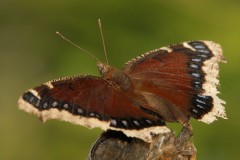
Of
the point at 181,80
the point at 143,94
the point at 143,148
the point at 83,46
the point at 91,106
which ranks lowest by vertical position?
the point at 143,148

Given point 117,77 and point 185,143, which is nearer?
point 185,143

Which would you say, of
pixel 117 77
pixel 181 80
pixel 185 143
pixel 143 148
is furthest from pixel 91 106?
pixel 181 80

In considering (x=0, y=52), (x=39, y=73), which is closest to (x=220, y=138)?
(x=39, y=73)

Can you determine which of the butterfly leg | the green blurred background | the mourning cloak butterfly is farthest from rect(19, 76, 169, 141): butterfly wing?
the green blurred background

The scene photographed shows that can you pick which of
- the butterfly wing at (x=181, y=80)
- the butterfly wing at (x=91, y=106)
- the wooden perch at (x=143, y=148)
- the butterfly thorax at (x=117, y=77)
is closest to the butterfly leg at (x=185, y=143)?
the wooden perch at (x=143, y=148)

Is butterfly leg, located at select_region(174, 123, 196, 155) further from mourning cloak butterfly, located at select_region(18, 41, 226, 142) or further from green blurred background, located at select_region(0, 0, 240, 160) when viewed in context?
green blurred background, located at select_region(0, 0, 240, 160)

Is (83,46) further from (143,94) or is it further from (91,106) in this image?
(91,106)
